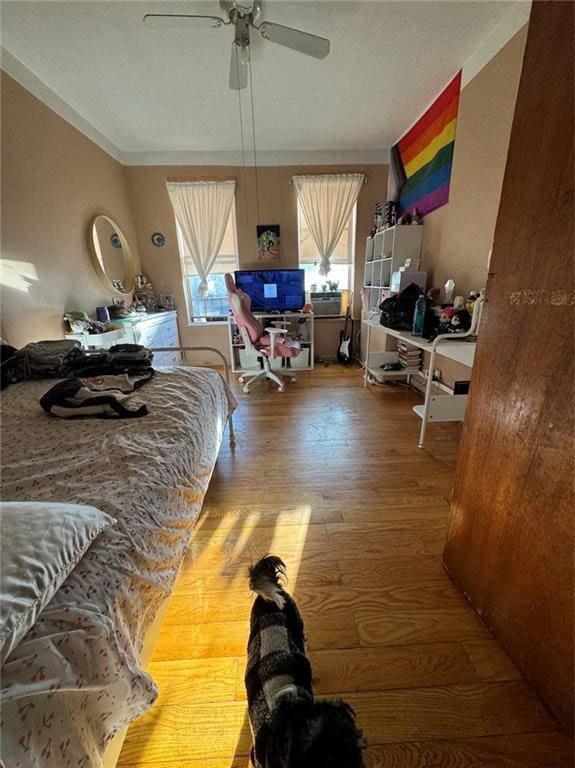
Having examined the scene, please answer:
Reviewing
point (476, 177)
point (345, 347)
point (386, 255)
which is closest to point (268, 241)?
point (386, 255)

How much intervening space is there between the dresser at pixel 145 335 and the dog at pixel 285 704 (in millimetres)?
2267

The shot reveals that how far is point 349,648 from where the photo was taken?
968 mm

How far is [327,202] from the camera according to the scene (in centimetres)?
371

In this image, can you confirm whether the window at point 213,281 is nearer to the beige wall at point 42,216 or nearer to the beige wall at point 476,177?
the beige wall at point 42,216

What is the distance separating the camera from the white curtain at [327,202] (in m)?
3.63

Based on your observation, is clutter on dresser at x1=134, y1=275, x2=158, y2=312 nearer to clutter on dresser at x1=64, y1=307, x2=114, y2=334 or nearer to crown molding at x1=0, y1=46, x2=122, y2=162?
clutter on dresser at x1=64, y1=307, x2=114, y2=334

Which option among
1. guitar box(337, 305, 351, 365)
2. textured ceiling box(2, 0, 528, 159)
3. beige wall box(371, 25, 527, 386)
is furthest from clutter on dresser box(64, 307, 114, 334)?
beige wall box(371, 25, 527, 386)

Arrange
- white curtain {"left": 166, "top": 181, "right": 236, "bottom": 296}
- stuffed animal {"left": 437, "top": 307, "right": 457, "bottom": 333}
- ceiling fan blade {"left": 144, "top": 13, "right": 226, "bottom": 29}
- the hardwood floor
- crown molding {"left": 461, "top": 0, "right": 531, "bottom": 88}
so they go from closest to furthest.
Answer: the hardwood floor < ceiling fan blade {"left": 144, "top": 13, "right": 226, "bottom": 29} < crown molding {"left": 461, "top": 0, "right": 531, "bottom": 88} < stuffed animal {"left": 437, "top": 307, "right": 457, "bottom": 333} < white curtain {"left": 166, "top": 181, "right": 236, "bottom": 296}

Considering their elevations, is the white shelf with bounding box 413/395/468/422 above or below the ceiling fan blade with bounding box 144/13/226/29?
below

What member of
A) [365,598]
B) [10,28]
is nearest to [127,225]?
[10,28]

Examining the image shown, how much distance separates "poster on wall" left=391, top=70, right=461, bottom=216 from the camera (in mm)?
2379

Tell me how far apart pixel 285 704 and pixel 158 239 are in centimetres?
443

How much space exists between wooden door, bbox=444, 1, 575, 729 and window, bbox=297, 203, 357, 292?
340 centimetres

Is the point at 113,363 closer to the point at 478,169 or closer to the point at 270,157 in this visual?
the point at 478,169
